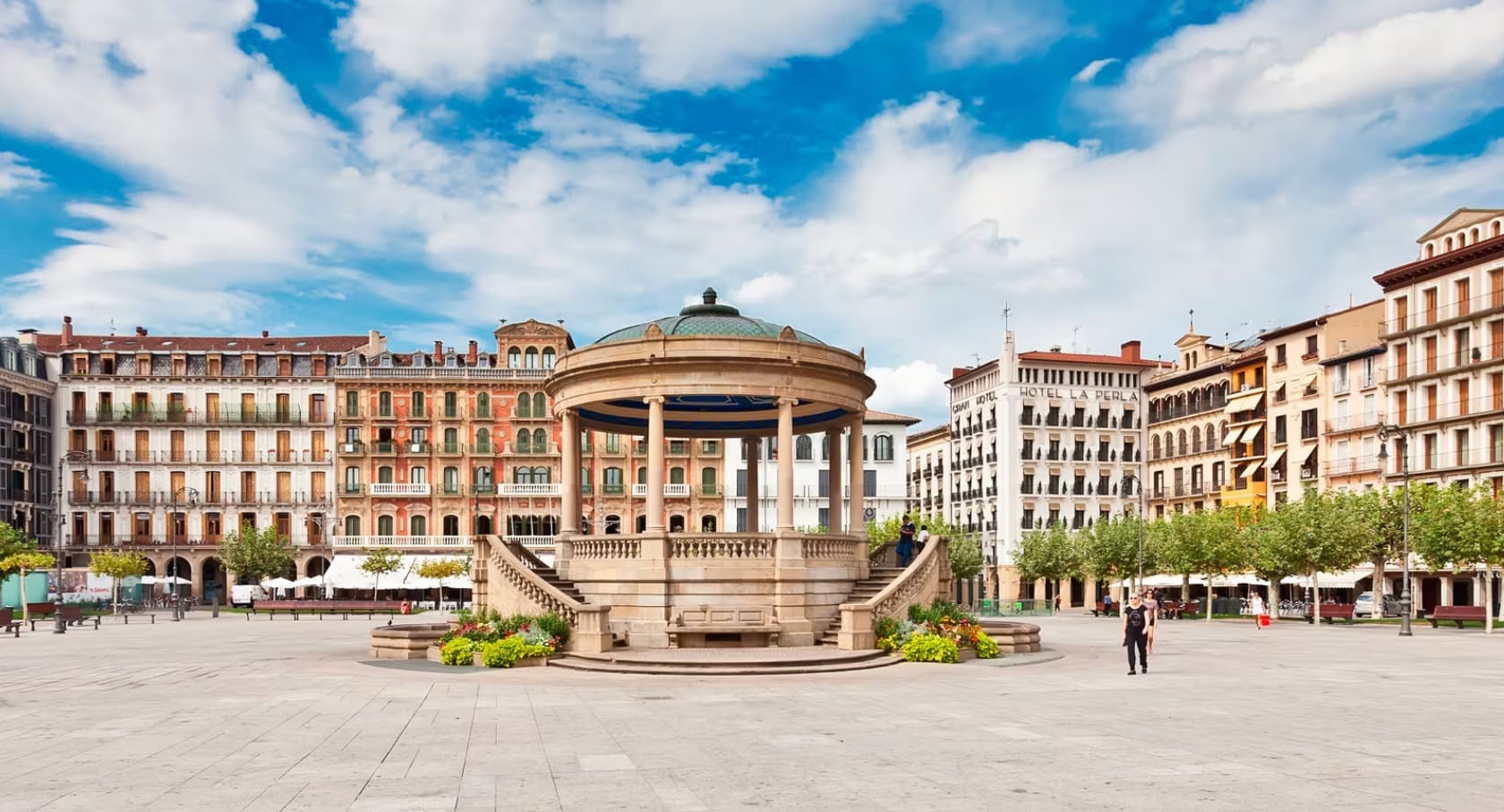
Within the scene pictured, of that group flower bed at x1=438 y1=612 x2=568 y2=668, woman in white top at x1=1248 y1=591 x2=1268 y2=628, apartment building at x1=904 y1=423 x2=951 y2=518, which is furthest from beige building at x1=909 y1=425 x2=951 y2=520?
flower bed at x1=438 y1=612 x2=568 y2=668

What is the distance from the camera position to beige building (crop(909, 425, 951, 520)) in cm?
12112

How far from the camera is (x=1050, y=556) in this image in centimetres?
9069

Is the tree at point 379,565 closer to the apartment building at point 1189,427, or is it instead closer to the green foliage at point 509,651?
the green foliage at point 509,651

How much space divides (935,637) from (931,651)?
421 millimetres

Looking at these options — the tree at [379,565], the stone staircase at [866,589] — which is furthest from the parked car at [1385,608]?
the tree at [379,565]

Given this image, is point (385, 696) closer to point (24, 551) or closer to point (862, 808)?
point (862, 808)

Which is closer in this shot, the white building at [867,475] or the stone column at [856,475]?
the stone column at [856,475]

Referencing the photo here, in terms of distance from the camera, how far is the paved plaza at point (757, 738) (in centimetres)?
1301

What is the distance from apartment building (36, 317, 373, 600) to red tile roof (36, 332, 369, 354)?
1.86 m

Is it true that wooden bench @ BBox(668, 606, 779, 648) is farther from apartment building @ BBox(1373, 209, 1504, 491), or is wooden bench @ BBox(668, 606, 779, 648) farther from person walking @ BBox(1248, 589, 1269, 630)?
apartment building @ BBox(1373, 209, 1504, 491)


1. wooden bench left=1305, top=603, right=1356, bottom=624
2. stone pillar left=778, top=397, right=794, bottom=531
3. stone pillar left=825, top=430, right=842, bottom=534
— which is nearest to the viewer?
stone pillar left=778, top=397, right=794, bottom=531

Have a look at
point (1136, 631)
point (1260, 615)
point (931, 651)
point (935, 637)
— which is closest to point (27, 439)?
point (1260, 615)

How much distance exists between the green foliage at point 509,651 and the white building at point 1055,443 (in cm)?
8162

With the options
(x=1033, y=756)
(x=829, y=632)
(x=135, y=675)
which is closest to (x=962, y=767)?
(x=1033, y=756)
